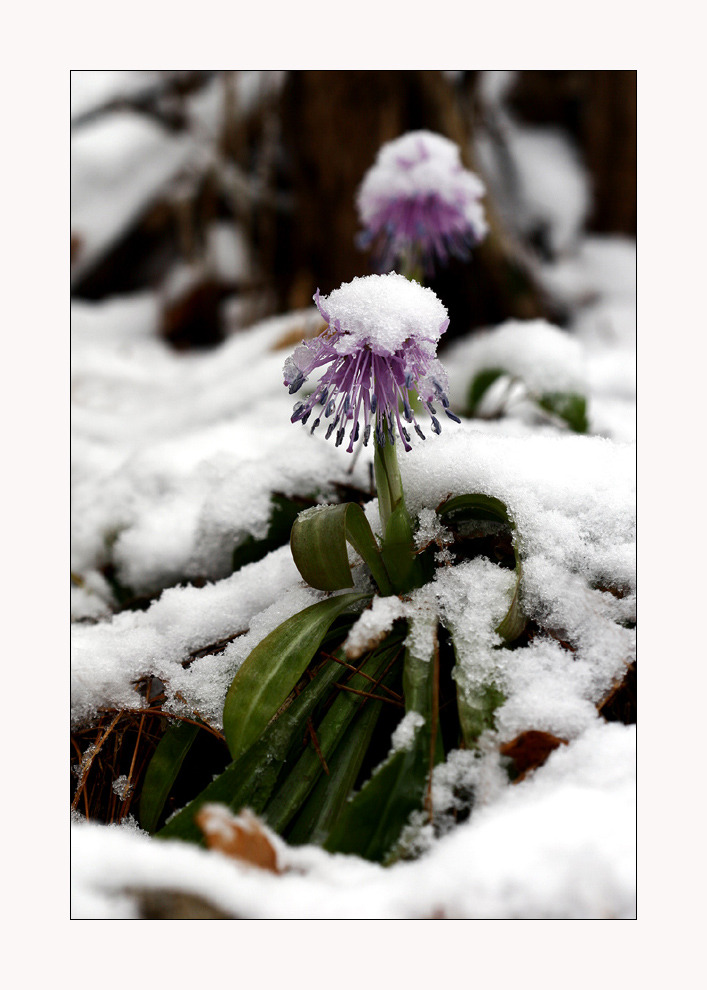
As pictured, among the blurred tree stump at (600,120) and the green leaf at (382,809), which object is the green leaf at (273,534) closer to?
the green leaf at (382,809)

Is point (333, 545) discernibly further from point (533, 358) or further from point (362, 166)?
point (362, 166)

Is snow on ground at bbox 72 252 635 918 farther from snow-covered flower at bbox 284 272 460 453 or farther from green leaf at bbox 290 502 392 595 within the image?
snow-covered flower at bbox 284 272 460 453

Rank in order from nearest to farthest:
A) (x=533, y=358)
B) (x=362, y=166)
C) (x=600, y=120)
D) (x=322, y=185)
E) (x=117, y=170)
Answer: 1. (x=533, y=358)
2. (x=362, y=166)
3. (x=322, y=185)
4. (x=600, y=120)
5. (x=117, y=170)

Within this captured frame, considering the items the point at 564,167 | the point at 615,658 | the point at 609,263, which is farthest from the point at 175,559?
the point at 564,167

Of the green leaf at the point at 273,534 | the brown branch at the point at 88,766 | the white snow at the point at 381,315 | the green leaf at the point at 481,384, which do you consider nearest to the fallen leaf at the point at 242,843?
the brown branch at the point at 88,766

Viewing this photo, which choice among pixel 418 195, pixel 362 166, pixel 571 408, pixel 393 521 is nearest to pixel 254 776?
pixel 393 521

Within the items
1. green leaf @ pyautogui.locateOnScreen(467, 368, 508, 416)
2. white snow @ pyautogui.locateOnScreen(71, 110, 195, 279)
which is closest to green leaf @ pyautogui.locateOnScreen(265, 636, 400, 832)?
green leaf @ pyautogui.locateOnScreen(467, 368, 508, 416)
